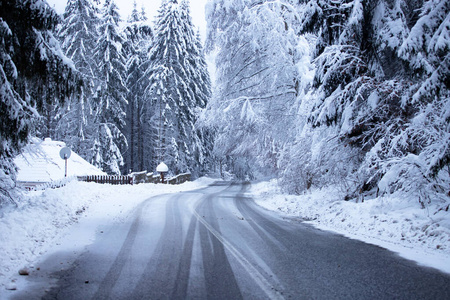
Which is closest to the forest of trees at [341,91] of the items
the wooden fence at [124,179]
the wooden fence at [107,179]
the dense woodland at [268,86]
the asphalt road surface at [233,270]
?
the dense woodland at [268,86]

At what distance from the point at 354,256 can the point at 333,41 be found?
7.61 m

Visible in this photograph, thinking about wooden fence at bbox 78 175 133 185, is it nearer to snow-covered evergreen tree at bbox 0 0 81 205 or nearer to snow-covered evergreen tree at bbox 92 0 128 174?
snow-covered evergreen tree at bbox 92 0 128 174

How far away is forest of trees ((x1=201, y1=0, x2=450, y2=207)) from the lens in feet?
22.2

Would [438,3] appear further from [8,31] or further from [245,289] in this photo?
[8,31]

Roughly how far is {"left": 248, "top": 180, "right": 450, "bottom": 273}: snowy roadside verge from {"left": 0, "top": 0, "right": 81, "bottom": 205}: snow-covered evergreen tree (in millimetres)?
7004

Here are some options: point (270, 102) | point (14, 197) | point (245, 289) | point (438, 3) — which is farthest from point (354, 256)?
point (270, 102)

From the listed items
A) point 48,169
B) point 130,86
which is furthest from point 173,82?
point 48,169

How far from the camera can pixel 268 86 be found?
17.1m

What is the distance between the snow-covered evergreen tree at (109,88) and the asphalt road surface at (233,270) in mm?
22510

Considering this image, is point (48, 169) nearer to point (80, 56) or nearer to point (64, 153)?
point (64, 153)

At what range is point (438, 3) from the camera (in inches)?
228

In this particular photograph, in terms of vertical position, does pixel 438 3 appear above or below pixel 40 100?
above

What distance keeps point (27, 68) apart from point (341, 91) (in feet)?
25.7

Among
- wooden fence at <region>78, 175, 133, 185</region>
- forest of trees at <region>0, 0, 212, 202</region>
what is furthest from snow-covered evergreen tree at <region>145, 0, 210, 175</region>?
wooden fence at <region>78, 175, 133, 185</region>
